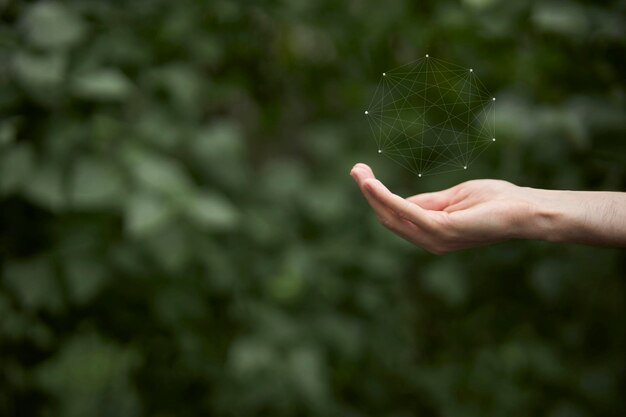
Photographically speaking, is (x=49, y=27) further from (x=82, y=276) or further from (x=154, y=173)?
(x=82, y=276)

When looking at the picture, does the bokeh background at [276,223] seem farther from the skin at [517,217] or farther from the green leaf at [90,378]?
the skin at [517,217]

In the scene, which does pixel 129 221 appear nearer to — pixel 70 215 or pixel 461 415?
pixel 70 215

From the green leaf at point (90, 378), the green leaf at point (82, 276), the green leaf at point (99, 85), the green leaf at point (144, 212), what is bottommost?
the green leaf at point (90, 378)

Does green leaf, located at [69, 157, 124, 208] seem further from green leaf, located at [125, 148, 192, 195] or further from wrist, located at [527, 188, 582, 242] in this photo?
wrist, located at [527, 188, 582, 242]

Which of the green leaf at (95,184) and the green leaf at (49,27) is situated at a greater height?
the green leaf at (49,27)

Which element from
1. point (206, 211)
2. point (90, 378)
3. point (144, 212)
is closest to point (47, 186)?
point (144, 212)

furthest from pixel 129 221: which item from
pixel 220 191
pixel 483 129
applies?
pixel 483 129

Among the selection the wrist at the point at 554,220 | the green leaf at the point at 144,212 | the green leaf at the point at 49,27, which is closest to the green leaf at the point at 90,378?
the green leaf at the point at 144,212
